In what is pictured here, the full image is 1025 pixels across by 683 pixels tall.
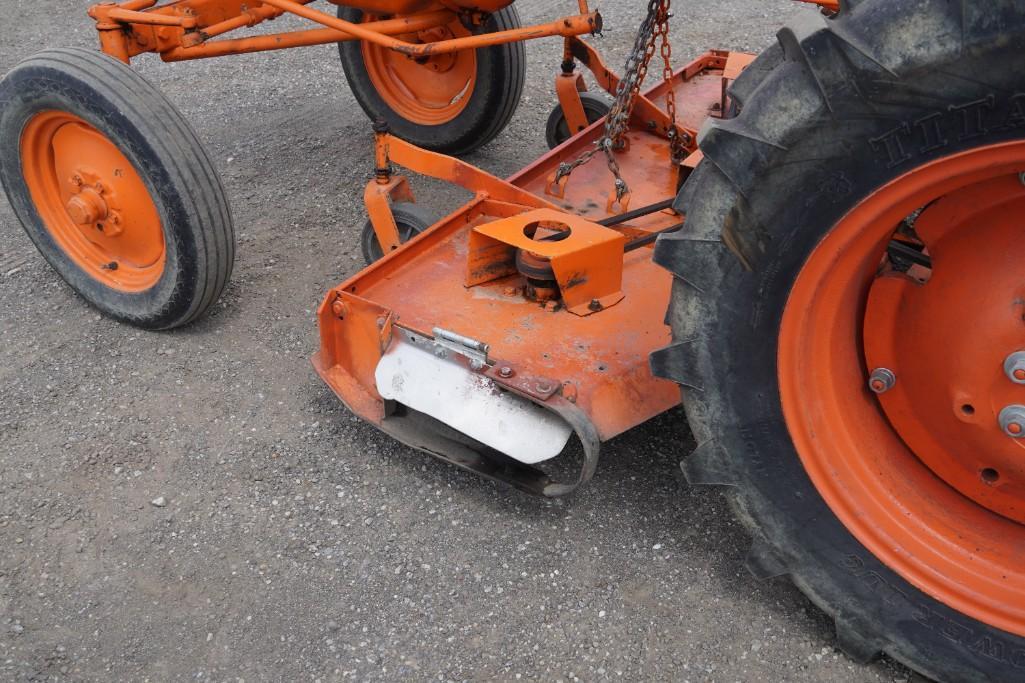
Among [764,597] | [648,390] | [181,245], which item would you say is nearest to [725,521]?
[764,597]

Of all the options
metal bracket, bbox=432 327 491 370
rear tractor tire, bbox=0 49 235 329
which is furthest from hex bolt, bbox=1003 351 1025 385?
rear tractor tire, bbox=0 49 235 329

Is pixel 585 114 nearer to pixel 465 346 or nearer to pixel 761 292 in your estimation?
pixel 465 346

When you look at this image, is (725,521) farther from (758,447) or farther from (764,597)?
(758,447)

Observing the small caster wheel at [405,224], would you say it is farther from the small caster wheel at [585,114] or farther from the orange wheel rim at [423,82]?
the orange wheel rim at [423,82]

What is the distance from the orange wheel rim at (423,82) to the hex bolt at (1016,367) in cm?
272

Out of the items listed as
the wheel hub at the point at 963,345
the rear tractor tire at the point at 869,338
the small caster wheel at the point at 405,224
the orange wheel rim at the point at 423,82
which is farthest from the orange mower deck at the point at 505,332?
the orange wheel rim at the point at 423,82

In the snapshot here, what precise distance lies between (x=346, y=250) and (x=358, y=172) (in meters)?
0.70

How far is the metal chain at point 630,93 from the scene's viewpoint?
2.88 meters

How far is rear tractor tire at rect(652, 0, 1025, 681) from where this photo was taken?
1.57m

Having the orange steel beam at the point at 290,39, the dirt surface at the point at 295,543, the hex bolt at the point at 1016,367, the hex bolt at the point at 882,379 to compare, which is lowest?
the dirt surface at the point at 295,543

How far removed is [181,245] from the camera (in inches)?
117

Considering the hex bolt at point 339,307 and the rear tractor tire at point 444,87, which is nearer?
the hex bolt at point 339,307

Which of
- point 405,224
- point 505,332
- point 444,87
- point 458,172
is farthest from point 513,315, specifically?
point 444,87

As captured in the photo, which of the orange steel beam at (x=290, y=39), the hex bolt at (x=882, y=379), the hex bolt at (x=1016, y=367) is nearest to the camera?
the hex bolt at (x=1016, y=367)
